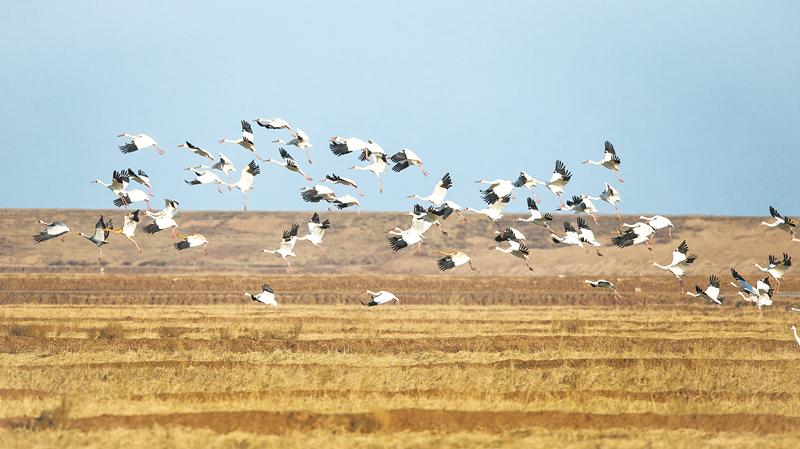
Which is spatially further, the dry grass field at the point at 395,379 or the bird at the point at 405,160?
the bird at the point at 405,160

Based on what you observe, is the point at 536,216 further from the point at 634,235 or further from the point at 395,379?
the point at 395,379

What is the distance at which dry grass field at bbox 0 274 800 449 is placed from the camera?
14641mm

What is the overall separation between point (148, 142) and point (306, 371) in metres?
8.64

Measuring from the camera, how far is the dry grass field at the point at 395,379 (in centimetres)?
1464

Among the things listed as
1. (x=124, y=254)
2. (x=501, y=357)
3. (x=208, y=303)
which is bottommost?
(x=124, y=254)

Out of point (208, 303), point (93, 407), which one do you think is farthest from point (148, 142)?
point (208, 303)

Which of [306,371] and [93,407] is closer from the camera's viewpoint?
[93,407]

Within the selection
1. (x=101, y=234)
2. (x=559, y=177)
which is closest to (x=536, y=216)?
(x=559, y=177)

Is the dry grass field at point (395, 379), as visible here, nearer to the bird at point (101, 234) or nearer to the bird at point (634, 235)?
the bird at point (101, 234)

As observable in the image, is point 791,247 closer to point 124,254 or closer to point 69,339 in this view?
point 124,254

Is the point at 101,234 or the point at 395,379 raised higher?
the point at 395,379

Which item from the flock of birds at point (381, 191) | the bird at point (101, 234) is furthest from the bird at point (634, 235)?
the bird at point (101, 234)

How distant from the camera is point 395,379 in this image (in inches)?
758

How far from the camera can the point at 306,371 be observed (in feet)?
66.4
